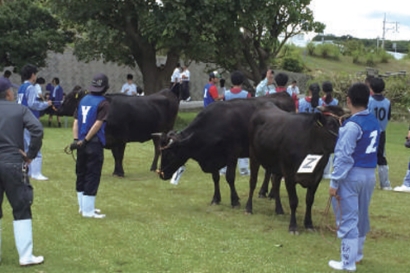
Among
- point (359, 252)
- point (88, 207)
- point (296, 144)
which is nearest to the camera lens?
point (359, 252)

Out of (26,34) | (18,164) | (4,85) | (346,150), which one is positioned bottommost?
(18,164)

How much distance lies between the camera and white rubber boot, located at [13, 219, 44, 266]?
20.5 feet

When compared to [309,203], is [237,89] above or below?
above

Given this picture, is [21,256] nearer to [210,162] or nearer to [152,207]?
[152,207]

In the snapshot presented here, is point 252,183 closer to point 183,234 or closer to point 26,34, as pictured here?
point 183,234

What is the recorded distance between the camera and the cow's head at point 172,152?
9.55 meters

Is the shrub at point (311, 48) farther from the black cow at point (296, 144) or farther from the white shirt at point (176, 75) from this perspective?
the black cow at point (296, 144)

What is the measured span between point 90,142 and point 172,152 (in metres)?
1.59

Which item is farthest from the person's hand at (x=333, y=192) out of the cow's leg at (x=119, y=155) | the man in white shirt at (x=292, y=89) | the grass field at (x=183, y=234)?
the cow's leg at (x=119, y=155)

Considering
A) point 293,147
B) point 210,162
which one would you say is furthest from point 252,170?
point 293,147

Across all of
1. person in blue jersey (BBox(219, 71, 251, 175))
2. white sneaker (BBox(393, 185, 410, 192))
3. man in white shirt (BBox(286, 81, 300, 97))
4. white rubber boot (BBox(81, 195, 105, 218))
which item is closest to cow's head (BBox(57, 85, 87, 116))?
person in blue jersey (BBox(219, 71, 251, 175))

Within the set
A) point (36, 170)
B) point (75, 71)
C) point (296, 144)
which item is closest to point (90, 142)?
point (296, 144)

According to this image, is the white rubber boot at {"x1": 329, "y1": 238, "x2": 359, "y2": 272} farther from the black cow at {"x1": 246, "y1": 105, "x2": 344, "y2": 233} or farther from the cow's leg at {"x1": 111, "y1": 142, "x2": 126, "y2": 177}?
the cow's leg at {"x1": 111, "y1": 142, "x2": 126, "y2": 177}

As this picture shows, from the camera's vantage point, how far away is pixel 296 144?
7.99 meters
